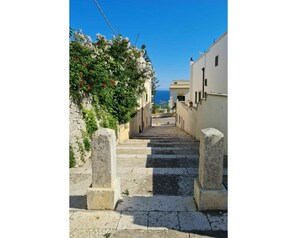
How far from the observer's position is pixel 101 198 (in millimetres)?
3576

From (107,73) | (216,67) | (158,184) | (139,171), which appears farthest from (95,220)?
(216,67)

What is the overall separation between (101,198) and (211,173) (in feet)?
5.57

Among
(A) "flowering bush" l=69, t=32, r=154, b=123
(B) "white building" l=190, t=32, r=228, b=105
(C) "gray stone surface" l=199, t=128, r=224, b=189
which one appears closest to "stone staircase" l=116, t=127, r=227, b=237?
(C) "gray stone surface" l=199, t=128, r=224, b=189

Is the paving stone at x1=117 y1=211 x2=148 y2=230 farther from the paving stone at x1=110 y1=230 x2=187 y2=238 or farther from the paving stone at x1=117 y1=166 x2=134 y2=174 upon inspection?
the paving stone at x1=117 y1=166 x2=134 y2=174

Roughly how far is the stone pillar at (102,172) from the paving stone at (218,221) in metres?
1.44

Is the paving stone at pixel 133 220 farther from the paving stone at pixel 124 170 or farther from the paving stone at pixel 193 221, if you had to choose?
the paving stone at pixel 124 170

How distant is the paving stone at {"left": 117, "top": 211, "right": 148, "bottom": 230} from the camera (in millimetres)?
3176

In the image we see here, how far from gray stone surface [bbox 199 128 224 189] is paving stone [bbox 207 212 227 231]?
1.30ft

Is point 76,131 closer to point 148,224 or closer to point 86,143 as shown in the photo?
point 86,143
